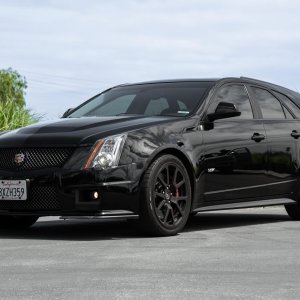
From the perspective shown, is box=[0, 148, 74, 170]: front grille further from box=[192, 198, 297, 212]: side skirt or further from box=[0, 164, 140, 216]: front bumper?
box=[192, 198, 297, 212]: side skirt

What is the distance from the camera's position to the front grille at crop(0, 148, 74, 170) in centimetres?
868

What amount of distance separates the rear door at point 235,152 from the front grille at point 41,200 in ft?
5.33

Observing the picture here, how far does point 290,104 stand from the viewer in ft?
37.3

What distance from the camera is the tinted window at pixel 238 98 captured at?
10156 millimetres

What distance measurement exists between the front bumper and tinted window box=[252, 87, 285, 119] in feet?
8.46

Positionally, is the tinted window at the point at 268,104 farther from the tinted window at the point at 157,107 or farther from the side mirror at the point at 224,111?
the tinted window at the point at 157,107

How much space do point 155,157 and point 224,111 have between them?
1.16 m

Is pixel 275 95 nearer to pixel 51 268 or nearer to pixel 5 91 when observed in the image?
pixel 51 268

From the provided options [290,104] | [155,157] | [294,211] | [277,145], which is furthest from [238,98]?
[155,157]

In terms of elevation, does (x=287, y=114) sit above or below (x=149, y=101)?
below

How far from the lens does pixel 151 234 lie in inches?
350

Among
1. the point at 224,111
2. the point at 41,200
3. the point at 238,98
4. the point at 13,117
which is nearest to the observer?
the point at 41,200

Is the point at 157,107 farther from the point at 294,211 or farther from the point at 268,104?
the point at 294,211

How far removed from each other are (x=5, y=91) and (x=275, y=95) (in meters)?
A: 53.0
